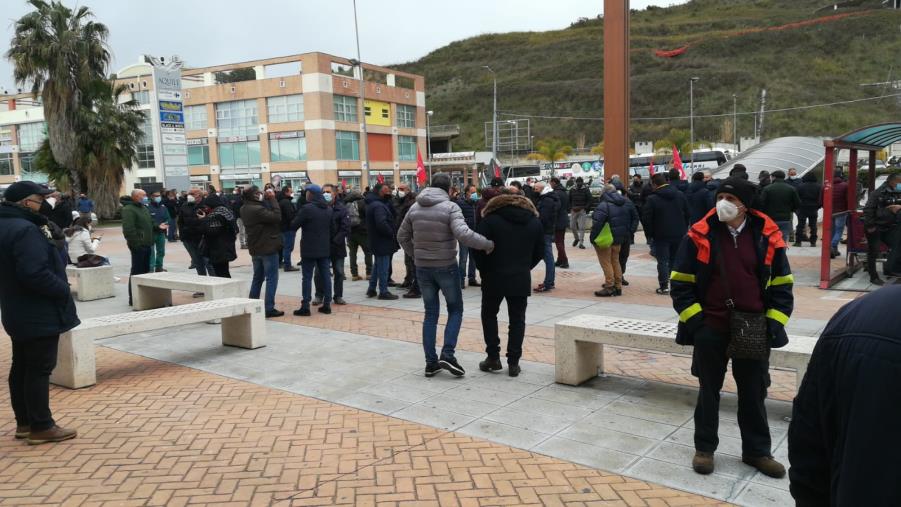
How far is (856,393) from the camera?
150 centimetres

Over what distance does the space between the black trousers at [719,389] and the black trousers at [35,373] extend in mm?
4433

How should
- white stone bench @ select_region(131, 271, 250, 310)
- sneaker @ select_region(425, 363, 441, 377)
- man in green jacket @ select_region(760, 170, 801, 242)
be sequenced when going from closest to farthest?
sneaker @ select_region(425, 363, 441, 377), white stone bench @ select_region(131, 271, 250, 310), man in green jacket @ select_region(760, 170, 801, 242)

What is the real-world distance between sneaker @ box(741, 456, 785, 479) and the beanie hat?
1544mm

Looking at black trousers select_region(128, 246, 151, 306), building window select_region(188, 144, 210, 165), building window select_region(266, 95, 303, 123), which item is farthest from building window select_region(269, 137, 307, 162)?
black trousers select_region(128, 246, 151, 306)

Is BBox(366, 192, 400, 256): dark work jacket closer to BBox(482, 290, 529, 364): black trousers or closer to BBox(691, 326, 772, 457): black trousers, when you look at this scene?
BBox(482, 290, 529, 364): black trousers

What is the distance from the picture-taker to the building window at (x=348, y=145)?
2107 inches

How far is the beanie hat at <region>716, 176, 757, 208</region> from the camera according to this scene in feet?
12.8

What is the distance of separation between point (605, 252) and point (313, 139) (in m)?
44.4

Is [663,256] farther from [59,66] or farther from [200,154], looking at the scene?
[200,154]

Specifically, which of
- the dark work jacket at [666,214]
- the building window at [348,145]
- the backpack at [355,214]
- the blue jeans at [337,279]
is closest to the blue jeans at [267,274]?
the blue jeans at [337,279]

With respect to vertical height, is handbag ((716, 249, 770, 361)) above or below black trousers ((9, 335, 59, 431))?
above

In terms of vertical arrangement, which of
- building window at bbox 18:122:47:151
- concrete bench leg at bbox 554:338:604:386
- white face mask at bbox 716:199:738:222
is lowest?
concrete bench leg at bbox 554:338:604:386

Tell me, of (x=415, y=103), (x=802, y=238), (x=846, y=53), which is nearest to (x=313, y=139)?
(x=415, y=103)

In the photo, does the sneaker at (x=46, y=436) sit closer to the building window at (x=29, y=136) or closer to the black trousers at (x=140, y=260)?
the black trousers at (x=140, y=260)
